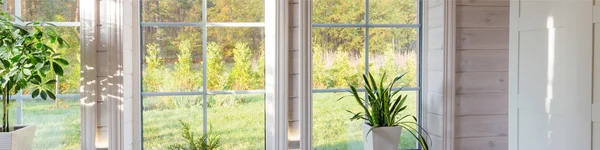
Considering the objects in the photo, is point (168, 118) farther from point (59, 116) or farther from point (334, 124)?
point (334, 124)

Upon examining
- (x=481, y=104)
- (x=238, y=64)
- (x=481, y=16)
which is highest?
(x=481, y=16)

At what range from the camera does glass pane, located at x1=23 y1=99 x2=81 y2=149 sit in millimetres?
2463

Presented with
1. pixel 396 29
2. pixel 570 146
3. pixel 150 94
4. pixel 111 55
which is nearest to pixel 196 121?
pixel 150 94

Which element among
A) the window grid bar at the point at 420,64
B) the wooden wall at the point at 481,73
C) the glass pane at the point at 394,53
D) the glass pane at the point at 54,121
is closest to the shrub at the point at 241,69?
the glass pane at the point at 394,53

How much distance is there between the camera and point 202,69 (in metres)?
2.63

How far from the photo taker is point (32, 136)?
228 cm

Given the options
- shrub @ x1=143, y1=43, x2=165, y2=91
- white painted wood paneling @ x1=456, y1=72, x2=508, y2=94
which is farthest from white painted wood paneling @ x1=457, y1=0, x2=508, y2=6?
shrub @ x1=143, y1=43, x2=165, y2=91

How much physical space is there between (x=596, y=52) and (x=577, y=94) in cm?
16

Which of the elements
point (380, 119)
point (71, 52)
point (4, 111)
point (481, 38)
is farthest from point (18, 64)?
point (481, 38)

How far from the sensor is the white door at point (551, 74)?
5.38 feet

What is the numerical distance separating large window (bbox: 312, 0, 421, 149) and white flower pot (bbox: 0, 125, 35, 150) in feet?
4.49

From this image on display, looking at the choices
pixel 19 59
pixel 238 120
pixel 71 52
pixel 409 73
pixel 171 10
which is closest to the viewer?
pixel 19 59

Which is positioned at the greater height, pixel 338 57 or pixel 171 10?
pixel 171 10

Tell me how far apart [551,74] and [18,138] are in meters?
2.13
